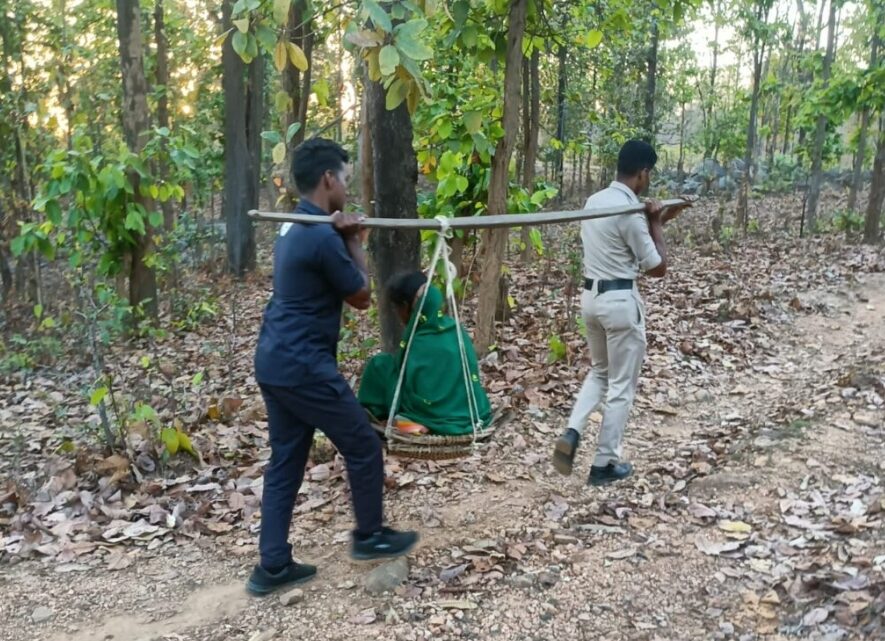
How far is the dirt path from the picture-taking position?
352 cm

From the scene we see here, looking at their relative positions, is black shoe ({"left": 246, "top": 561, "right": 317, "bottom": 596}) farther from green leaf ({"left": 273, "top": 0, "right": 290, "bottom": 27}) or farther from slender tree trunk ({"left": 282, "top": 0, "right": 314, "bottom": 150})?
slender tree trunk ({"left": 282, "top": 0, "right": 314, "bottom": 150})

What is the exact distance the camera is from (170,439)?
5.21 meters

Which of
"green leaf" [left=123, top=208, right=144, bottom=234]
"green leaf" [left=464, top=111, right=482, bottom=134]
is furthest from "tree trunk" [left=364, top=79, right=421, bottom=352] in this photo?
"green leaf" [left=123, top=208, right=144, bottom=234]

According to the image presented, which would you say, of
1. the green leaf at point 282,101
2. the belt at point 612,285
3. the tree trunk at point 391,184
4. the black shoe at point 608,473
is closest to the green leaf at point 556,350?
the tree trunk at point 391,184

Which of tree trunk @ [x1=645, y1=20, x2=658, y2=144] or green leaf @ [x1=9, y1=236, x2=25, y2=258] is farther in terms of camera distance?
tree trunk @ [x1=645, y1=20, x2=658, y2=144]

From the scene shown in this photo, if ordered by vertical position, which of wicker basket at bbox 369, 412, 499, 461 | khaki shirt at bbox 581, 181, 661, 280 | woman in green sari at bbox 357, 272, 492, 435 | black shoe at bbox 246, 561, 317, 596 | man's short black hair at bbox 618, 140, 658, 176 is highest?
man's short black hair at bbox 618, 140, 658, 176

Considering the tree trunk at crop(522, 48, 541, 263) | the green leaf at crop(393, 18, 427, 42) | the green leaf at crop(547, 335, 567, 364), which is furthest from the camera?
the tree trunk at crop(522, 48, 541, 263)

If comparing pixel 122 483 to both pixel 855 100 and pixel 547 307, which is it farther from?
pixel 855 100

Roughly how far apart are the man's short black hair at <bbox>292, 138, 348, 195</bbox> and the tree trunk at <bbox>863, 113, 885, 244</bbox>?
1222 centimetres

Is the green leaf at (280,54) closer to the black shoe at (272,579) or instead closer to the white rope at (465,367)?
the white rope at (465,367)

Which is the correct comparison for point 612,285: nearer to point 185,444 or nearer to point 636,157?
point 636,157

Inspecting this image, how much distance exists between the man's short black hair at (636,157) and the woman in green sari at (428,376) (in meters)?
1.45

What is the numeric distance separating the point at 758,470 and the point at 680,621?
176 centimetres

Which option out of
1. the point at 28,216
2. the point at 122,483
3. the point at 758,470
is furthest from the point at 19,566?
the point at 28,216
